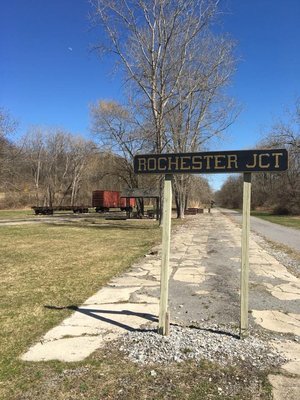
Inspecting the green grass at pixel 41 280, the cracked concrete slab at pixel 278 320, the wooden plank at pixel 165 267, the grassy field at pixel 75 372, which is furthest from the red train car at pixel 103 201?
the wooden plank at pixel 165 267

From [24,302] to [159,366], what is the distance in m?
2.86

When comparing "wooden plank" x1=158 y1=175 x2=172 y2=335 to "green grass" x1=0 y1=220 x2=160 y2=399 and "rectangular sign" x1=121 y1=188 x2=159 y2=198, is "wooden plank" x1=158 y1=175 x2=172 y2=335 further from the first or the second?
"rectangular sign" x1=121 y1=188 x2=159 y2=198

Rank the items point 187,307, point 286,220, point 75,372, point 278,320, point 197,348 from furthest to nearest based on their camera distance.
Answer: point 286,220 < point 187,307 < point 278,320 < point 197,348 < point 75,372

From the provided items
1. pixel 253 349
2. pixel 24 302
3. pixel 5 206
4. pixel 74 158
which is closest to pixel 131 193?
pixel 24 302

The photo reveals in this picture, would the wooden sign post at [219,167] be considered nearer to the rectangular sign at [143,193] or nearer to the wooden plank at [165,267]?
the wooden plank at [165,267]

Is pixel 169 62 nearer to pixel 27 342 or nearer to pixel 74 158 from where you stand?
pixel 27 342

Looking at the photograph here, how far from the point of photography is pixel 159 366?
3566 millimetres

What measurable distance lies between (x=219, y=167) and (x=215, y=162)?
2.9 inches

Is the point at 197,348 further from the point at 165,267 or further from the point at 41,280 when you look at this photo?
the point at 41,280

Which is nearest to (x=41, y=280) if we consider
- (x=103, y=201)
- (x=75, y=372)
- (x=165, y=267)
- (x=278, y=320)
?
(x=165, y=267)

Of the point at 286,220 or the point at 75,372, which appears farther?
the point at 286,220

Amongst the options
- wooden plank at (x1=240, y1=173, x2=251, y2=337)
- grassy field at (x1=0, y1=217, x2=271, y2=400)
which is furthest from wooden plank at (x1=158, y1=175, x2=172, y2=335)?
wooden plank at (x1=240, y1=173, x2=251, y2=337)

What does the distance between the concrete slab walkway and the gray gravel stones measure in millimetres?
206

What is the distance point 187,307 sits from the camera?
5.59 metres
